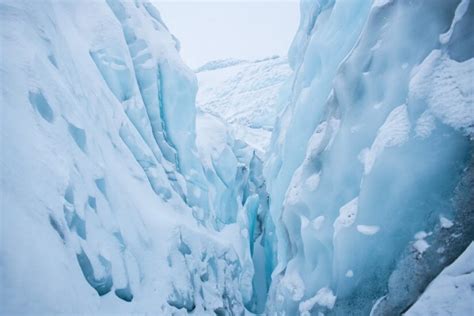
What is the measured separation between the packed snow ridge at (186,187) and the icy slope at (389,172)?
0.7 inches

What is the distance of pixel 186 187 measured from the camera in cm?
873

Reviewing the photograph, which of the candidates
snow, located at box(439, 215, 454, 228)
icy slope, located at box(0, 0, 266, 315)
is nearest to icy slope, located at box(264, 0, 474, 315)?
snow, located at box(439, 215, 454, 228)

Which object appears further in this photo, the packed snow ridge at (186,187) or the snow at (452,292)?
the packed snow ridge at (186,187)

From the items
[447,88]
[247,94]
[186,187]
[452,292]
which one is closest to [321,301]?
[452,292]

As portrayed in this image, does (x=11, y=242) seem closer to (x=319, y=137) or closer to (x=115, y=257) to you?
(x=115, y=257)

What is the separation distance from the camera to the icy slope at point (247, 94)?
945 inches

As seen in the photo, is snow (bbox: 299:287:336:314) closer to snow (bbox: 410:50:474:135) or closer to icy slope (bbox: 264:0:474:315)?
icy slope (bbox: 264:0:474:315)

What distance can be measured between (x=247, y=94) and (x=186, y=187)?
19.9 meters

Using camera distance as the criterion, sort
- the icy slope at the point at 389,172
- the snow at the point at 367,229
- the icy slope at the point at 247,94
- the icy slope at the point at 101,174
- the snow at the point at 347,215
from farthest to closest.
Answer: the icy slope at the point at 247,94
the snow at the point at 347,215
the snow at the point at 367,229
the icy slope at the point at 389,172
the icy slope at the point at 101,174

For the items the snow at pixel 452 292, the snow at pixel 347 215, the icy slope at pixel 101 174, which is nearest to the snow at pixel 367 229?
the snow at pixel 347 215

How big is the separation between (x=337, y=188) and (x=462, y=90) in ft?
7.22

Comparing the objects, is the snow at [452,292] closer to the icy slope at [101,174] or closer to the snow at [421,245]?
the snow at [421,245]

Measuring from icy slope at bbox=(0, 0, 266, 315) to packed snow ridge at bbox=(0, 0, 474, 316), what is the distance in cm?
3

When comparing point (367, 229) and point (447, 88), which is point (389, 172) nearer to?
point (367, 229)
